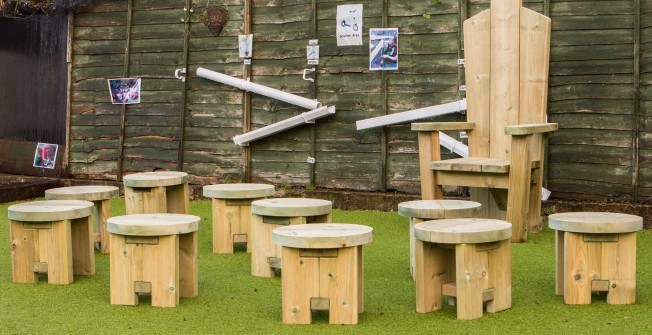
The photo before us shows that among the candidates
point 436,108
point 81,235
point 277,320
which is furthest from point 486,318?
point 436,108

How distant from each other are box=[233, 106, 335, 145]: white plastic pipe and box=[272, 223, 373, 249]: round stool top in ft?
14.6

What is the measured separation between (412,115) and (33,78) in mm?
4611

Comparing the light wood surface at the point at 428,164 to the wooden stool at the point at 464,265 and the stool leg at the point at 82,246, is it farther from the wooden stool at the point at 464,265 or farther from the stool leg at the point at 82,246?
the stool leg at the point at 82,246

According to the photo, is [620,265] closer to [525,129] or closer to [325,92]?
[525,129]

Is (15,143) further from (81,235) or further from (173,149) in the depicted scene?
(81,235)

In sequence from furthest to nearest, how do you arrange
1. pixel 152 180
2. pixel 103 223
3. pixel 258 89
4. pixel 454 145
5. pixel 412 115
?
1. pixel 258 89
2. pixel 412 115
3. pixel 454 145
4. pixel 152 180
5. pixel 103 223

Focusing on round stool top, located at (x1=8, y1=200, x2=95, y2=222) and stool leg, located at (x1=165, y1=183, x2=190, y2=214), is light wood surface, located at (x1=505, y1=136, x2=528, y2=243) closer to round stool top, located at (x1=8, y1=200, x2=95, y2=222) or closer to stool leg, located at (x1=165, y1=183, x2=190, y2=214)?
stool leg, located at (x1=165, y1=183, x2=190, y2=214)

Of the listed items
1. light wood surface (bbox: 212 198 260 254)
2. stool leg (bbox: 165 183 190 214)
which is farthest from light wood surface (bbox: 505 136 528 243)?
stool leg (bbox: 165 183 190 214)

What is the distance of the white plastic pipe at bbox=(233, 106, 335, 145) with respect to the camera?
9945 millimetres

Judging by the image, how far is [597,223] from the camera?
5602mm

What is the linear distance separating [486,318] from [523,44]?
340 cm

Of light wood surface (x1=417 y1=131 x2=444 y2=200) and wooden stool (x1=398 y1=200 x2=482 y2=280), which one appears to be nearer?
wooden stool (x1=398 y1=200 x2=482 y2=280)

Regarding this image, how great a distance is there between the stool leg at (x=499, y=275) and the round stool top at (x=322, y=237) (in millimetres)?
643

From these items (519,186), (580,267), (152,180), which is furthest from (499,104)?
(580,267)
